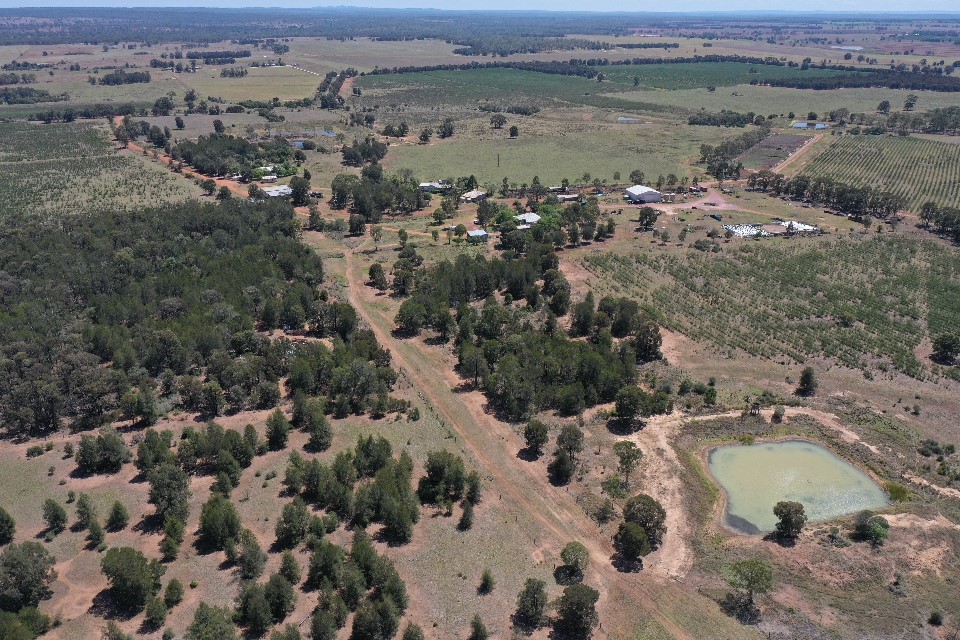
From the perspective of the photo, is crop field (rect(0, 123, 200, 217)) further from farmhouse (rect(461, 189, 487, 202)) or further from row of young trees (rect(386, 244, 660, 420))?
row of young trees (rect(386, 244, 660, 420))

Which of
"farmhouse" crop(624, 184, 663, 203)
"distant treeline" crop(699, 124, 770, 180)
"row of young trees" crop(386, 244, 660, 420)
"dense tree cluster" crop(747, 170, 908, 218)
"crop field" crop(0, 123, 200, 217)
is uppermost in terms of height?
"distant treeline" crop(699, 124, 770, 180)

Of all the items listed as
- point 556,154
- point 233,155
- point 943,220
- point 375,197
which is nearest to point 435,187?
point 375,197

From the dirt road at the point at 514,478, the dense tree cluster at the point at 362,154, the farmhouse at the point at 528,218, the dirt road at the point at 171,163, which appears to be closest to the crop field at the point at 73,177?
the dirt road at the point at 171,163

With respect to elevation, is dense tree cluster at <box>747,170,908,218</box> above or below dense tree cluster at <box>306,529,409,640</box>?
above

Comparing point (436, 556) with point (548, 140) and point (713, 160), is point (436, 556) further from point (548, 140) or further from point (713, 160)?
point (548, 140)

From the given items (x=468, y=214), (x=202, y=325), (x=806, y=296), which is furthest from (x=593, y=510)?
(x=468, y=214)

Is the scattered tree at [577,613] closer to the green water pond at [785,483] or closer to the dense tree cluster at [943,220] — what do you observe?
the green water pond at [785,483]

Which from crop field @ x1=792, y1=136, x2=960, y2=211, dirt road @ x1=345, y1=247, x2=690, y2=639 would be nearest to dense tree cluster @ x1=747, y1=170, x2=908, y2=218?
crop field @ x1=792, y1=136, x2=960, y2=211

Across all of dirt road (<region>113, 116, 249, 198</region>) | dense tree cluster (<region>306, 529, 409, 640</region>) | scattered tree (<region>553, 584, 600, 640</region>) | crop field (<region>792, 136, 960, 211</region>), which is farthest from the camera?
crop field (<region>792, 136, 960, 211</region>)
